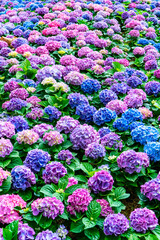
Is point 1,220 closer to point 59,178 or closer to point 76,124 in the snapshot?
point 59,178

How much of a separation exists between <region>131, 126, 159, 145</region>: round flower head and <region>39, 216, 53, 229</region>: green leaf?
60.3 inches

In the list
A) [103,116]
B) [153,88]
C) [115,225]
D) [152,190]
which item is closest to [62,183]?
[115,225]

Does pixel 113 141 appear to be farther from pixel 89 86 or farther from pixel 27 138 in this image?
pixel 89 86

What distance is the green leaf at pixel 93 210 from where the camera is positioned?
247 centimetres

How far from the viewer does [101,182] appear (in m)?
2.71

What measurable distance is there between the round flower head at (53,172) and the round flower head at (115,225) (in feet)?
2.26

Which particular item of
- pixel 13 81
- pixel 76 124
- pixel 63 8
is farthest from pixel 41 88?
pixel 63 8

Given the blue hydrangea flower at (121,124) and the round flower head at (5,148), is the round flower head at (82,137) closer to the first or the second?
the blue hydrangea flower at (121,124)

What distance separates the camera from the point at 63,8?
28.1 feet

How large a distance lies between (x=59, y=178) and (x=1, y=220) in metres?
0.72

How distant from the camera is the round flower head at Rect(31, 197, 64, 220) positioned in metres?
2.38

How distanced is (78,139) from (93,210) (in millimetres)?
1038

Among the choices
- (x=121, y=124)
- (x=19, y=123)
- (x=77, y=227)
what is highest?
(x=121, y=124)

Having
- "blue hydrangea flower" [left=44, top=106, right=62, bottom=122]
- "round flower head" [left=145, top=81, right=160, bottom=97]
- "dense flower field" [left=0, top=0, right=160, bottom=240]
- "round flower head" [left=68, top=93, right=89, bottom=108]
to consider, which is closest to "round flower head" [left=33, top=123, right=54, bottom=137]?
"dense flower field" [left=0, top=0, right=160, bottom=240]
